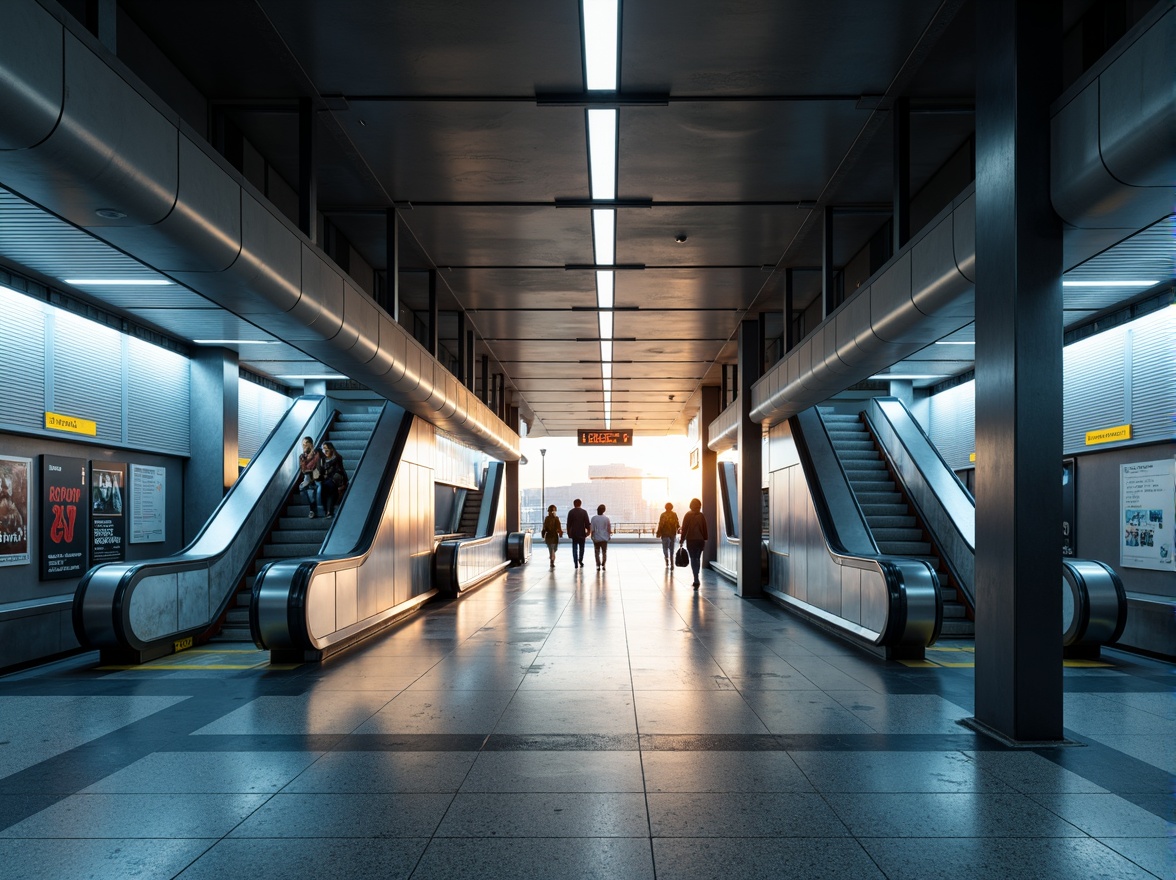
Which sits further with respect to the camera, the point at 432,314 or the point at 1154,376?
the point at 432,314

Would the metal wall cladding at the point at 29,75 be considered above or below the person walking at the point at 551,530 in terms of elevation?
above

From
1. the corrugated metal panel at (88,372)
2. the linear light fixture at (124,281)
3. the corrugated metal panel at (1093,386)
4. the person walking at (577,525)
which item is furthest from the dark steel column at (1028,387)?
the person walking at (577,525)

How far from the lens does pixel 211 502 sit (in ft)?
44.1

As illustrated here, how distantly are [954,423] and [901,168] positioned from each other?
31.5 ft

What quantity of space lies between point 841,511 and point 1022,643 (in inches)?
274

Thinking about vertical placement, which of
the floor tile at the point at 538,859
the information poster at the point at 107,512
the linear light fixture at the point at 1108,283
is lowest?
the floor tile at the point at 538,859

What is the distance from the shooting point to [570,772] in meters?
5.09

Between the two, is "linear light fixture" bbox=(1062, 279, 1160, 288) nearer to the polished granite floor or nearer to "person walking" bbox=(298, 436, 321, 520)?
the polished granite floor

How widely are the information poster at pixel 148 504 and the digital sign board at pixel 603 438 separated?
71.9ft

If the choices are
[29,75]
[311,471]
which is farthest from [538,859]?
[311,471]

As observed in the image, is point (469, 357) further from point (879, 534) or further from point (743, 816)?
point (743, 816)

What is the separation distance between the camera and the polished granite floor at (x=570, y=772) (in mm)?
3844

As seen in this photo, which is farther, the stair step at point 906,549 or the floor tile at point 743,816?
the stair step at point 906,549

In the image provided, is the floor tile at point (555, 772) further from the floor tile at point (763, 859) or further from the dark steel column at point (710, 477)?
the dark steel column at point (710, 477)
